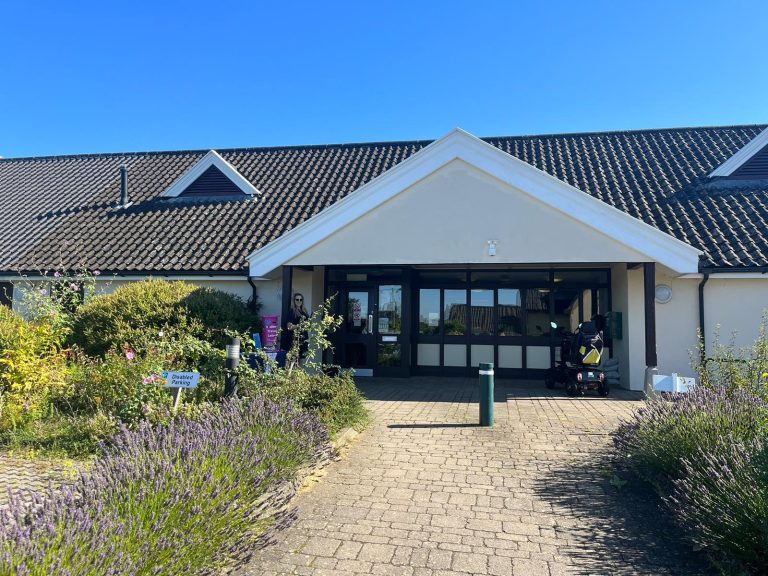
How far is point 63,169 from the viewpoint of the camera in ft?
65.2

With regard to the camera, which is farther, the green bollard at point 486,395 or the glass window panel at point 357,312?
the glass window panel at point 357,312

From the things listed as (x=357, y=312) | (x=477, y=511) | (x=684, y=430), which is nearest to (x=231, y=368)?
(x=477, y=511)

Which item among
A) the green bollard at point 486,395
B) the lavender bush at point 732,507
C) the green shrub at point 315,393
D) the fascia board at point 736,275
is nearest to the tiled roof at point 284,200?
the fascia board at point 736,275

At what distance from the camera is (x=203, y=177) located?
16406 millimetres

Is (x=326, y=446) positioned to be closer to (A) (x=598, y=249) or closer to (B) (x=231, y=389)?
(B) (x=231, y=389)

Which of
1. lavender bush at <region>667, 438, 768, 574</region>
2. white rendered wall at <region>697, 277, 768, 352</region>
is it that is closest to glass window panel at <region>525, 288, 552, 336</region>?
white rendered wall at <region>697, 277, 768, 352</region>

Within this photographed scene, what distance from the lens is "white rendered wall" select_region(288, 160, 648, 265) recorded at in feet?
35.6

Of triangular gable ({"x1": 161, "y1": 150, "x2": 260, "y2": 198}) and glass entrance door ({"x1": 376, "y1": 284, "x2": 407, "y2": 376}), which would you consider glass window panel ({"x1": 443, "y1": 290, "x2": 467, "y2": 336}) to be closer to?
glass entrance door ({"x1": 376, "y1": 284, "x2": 407, "y2": 376})

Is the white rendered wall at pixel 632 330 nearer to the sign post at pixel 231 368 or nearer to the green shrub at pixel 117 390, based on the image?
the sign post at pixel 231 368

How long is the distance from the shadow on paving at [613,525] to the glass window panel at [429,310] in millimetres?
7787

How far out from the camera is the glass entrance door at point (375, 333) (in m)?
13.0

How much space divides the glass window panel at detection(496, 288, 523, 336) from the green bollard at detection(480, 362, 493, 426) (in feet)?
18.7

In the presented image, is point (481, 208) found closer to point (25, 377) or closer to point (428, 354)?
point (428, 354)

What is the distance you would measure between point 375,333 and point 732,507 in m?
9.84
